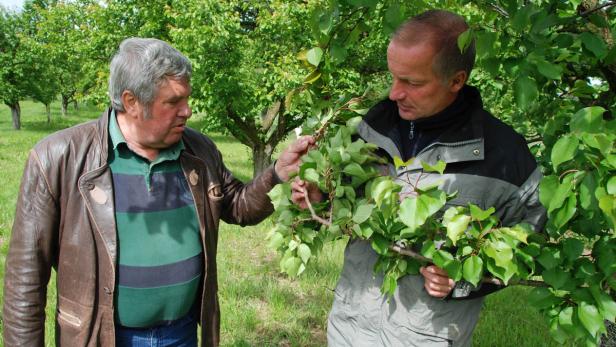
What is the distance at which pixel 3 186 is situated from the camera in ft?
31.7

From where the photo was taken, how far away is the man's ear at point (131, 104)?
6.76 feet

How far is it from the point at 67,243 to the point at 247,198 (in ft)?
2.74

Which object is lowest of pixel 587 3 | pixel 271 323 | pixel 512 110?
pixel 271 323

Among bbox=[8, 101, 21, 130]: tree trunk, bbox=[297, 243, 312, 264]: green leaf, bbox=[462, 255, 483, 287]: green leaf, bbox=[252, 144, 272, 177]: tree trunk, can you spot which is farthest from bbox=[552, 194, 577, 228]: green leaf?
bbox=[8, 101, 21, 130]: tree trunk

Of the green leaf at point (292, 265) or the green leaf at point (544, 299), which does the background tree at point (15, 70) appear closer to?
the green leaf at point (292, 265)

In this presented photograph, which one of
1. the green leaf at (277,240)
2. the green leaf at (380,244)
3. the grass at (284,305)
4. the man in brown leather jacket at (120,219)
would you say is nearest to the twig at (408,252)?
the green leaf at (380,244)

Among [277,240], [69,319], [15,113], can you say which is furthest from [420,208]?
[15,113]

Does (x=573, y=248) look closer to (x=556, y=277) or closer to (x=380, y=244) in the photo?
(x=556, y=277)

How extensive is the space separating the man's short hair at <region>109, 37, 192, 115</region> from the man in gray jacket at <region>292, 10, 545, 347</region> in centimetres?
76

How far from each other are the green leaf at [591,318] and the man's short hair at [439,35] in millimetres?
896

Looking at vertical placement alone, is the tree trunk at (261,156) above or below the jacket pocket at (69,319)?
below

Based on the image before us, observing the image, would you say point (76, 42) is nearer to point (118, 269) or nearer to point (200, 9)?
point (200, 9)

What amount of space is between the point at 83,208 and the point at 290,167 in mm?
881

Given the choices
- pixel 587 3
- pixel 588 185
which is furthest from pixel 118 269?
pixel 587 3
